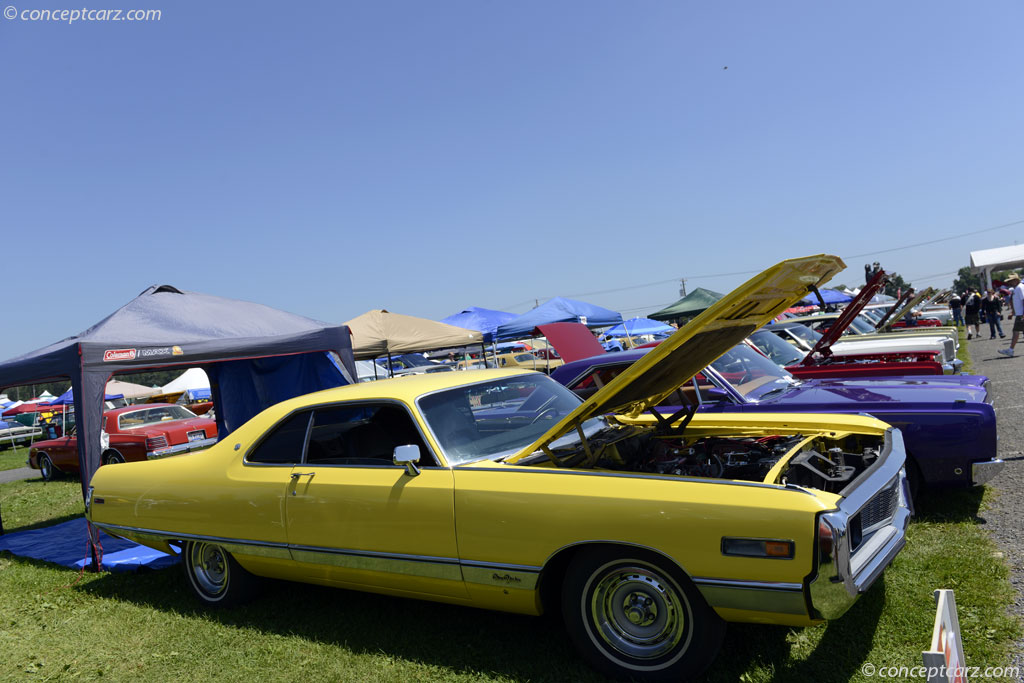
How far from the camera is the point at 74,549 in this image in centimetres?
700

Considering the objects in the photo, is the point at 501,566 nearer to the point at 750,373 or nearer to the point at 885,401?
the point at 885,401

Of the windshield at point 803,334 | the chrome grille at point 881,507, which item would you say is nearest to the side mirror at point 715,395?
the chrome grille at point 881,507

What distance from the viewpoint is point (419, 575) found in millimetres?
3635

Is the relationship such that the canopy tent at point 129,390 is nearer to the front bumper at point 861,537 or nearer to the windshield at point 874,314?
the windshield at point 874,314

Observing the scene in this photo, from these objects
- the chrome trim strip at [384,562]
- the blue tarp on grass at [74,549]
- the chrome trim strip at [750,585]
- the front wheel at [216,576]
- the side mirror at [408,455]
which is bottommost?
the blue tarp on grass at [74,549]

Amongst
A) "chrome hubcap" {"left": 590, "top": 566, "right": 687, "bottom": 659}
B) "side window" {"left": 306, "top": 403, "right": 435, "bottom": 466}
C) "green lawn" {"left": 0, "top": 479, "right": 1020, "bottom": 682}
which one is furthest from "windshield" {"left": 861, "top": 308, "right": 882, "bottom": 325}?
"chrome hubcap" {"left": 590, "top": 566, "right": 687, "bottom": 659}

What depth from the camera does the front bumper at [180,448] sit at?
10.8 m

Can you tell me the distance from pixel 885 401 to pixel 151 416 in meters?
11.5

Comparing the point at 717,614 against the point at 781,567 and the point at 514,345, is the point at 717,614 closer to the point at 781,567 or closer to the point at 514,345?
the point at 781,567

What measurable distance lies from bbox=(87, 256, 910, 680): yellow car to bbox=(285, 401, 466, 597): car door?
0.01m

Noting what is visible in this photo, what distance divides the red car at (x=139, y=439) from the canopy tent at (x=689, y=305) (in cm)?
1431

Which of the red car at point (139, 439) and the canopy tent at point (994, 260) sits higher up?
the canopy tent at point (994, 260)

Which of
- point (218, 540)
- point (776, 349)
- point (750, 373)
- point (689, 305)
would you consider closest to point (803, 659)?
point (218, 540)

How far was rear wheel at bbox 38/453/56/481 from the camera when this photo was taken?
1340 centimetres
